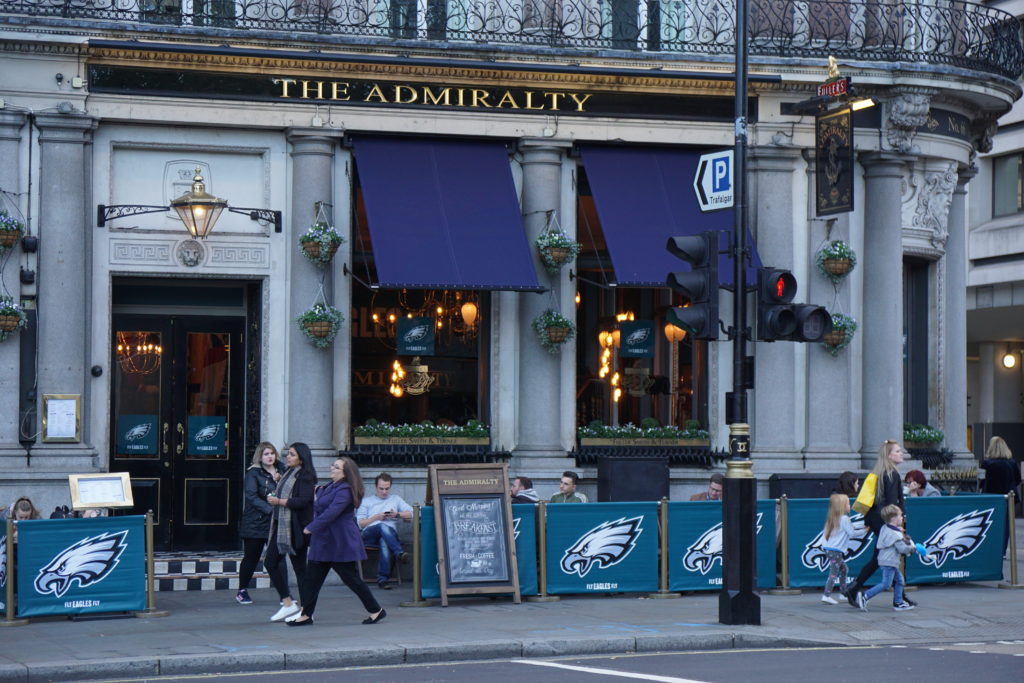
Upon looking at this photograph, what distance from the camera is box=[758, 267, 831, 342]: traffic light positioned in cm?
1455

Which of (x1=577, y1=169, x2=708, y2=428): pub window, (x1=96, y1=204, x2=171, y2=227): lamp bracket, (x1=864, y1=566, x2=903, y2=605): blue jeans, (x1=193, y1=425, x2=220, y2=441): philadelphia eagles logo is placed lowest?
(x1=864, y1=566, x2=903, y2=605): blue jeans

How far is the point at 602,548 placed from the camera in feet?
56.0

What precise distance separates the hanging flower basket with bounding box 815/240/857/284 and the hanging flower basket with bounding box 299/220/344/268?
6.27 meters

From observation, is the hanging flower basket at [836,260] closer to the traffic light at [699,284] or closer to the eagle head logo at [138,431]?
the traffic light at [699,284]

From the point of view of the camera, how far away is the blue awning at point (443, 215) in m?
19.2

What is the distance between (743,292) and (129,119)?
8.29 metres

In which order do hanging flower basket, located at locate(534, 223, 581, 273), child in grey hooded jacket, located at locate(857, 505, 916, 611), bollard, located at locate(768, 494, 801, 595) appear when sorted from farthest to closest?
hanging flower basket, located at locate(534, 223, 581, 273) → bollard, located at locate(768, 494, 801, 595) → child in grey hooded jacket, located at locate(857, 505, 916, 611)

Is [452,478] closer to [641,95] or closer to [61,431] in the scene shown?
[61,431]

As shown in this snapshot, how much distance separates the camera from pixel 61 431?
61.2 feet

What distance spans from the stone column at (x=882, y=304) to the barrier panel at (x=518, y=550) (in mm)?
5984

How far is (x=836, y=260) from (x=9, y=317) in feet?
33.6

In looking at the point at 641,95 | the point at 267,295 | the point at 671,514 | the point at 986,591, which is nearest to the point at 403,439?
the point at 267,295

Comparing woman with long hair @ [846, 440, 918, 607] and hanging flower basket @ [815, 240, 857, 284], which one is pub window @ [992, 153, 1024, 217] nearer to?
hanging flower basket @ [815, 240, 857, 284]

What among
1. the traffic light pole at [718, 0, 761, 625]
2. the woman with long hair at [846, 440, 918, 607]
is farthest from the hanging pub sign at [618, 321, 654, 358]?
the traffic light pole at [718, 0, 761, 625]
